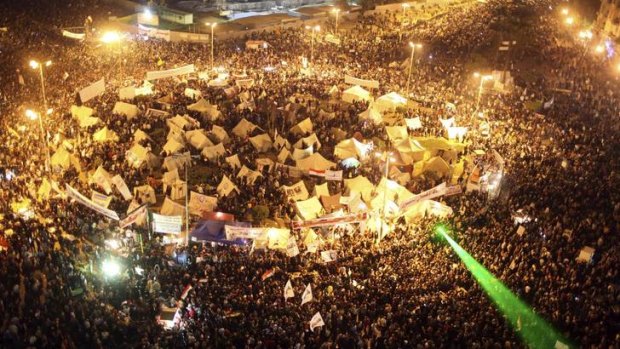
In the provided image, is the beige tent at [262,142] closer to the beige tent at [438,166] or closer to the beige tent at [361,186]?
the beige tent at [361,186]

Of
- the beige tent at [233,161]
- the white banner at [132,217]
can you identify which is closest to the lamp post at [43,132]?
the white banner at [132,217]

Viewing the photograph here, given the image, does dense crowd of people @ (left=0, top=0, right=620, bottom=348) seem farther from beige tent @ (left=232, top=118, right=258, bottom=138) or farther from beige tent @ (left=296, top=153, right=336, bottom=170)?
beige tent @ (left=296, top=153, right=336, bottom=170)

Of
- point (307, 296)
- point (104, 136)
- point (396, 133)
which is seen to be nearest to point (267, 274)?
point (307, 296)

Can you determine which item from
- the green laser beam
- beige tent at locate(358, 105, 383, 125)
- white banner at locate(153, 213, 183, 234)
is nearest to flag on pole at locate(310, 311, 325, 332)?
the green laser beam

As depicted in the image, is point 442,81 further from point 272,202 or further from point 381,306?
point 381,306

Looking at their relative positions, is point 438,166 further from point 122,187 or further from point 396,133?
point 122,187
